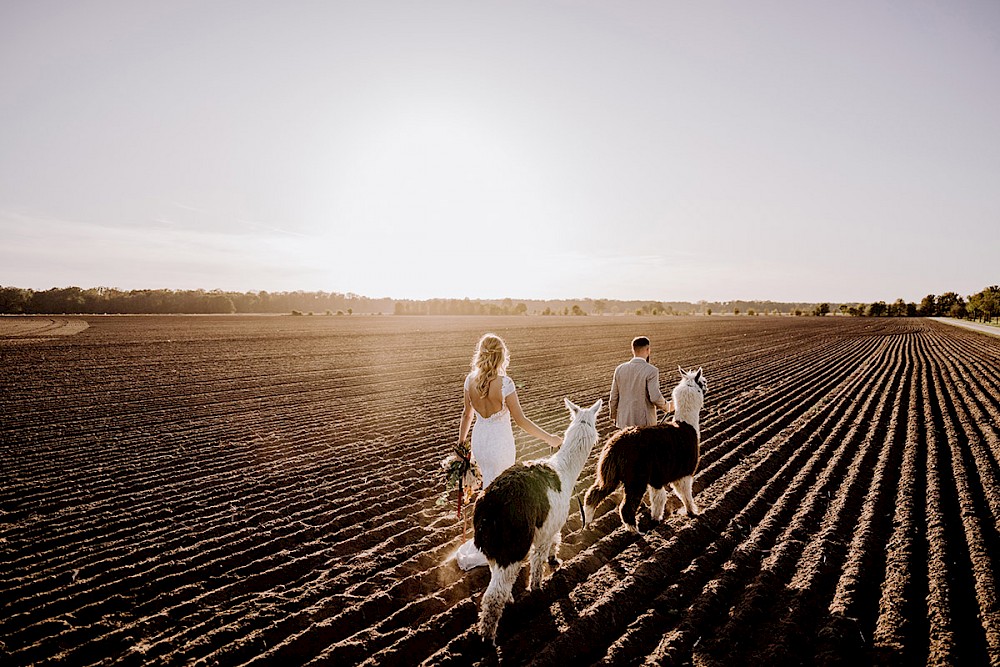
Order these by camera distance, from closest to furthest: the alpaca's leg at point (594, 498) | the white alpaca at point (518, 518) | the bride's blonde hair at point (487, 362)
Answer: the white alpaca at point (518, 518), the bride's blonde hair at point (487, 362), the alpaca's leg at point (594, 498)

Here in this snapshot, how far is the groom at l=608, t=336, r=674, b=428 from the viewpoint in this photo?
527cm

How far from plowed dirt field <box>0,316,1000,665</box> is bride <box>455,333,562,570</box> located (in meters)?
0.99

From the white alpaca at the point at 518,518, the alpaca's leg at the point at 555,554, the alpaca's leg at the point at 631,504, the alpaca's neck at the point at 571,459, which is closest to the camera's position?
the white alpaca at the point at 518,518

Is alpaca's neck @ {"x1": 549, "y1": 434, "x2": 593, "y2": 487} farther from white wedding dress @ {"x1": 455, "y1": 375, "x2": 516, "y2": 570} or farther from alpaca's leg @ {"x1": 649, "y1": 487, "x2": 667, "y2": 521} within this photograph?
alpaca's leg @ {"x1": 649, "y1": 487, "x2": 667, "y2": 521}

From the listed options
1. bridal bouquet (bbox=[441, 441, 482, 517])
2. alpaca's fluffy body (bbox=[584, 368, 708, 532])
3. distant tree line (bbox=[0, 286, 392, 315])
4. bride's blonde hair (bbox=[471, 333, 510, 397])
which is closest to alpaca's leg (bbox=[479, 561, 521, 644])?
bridal bouquet (bbox=[441, 441, 482, 517])

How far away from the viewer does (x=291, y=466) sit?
24.3 ft

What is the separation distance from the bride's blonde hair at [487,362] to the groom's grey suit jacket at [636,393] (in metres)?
1.68

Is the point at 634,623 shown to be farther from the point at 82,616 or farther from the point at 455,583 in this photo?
the point at 82,616

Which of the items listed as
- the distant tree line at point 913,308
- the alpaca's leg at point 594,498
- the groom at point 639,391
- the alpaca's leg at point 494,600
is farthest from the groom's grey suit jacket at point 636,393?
the distant tree line at point 913,308

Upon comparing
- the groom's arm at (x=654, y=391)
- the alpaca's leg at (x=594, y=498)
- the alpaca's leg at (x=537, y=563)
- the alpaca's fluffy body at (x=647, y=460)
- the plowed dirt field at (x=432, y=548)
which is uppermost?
the groom's arm at (x=654, y=391)

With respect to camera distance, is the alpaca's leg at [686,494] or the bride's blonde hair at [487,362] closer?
the bride's blonde hair at [487,362]

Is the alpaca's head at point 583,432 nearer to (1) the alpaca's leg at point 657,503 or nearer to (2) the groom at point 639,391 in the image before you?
(2) the groom at point 639,391

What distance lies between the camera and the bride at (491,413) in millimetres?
4055

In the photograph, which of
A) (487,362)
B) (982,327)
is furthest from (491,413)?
(982,327)
